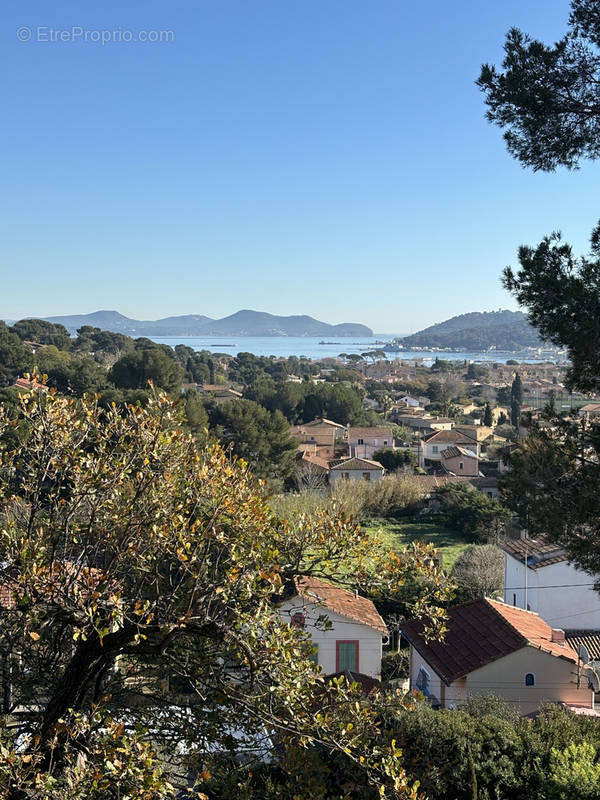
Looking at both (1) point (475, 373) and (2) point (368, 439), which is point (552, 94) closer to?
(2) point (368, 439)

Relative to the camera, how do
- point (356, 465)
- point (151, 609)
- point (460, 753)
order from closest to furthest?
point (151, 609) < point (460, 753) < point (356, 465)

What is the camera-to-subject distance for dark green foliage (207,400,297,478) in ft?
121

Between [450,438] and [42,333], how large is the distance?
54.8 meters

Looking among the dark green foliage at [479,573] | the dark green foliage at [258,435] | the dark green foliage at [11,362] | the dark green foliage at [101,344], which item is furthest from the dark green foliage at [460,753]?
the dark green foliage at [101,344]

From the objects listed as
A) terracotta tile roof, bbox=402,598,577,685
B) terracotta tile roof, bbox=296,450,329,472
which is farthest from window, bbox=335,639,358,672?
terracotta tile roof, bbox=296,450,329,472

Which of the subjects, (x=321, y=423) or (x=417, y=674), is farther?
(x=321, y=423)

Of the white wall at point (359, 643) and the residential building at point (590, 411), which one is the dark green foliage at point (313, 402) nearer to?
the white wall at point (359, 643)

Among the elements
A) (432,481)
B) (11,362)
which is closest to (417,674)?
(432,481)

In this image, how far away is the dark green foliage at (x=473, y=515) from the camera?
31.0 meters

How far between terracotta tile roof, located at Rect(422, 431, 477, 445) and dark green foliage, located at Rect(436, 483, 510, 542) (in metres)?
16.0

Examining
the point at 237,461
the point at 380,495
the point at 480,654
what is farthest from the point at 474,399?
the point at 237,461

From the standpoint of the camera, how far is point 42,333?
85938 mm

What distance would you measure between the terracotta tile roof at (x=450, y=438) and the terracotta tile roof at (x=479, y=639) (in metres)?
38.1

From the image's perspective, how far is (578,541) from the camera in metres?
6.71
